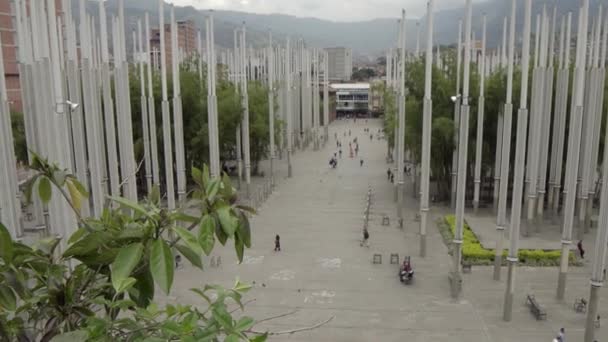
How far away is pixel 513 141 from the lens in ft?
78.5

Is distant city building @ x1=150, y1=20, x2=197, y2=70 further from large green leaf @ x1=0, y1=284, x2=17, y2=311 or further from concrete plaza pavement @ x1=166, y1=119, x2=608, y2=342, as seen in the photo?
large green leaf @ x1=0, y1=284, x2=17, y2=311

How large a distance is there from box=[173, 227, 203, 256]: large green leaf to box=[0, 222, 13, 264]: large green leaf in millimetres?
819

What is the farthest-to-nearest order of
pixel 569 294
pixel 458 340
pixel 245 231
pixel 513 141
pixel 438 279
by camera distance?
pixel 513 141 → pixel 438 279 → pixel 569 294 → pixel 458 340 → pixel 245 231

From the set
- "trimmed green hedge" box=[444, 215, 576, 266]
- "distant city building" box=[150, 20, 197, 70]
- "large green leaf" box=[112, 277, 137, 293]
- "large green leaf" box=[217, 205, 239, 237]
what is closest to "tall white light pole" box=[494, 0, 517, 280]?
"trimmed green hedge" box=[444, 215, 576, 266]

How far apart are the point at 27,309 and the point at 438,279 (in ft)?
52.8

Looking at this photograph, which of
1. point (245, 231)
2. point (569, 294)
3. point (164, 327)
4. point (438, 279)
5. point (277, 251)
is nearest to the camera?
point (164, 327)

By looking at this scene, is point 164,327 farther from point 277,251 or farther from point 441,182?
point 441,182

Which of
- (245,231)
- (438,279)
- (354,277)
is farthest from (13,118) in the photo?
(245,231)

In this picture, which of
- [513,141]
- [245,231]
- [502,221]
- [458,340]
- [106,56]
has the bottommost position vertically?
[458,340]

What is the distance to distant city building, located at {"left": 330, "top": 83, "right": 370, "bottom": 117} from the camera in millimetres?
90188

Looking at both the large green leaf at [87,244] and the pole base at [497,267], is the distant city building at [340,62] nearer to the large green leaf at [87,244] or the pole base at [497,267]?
the pole base at [497,267]

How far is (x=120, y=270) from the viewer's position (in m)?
2.39

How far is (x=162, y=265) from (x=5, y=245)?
803mm

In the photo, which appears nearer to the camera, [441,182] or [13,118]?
[13,118]
